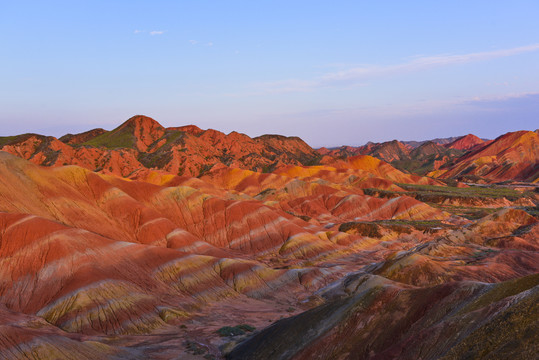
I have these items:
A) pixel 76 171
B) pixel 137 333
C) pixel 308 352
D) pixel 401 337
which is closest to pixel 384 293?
pixel 401 337

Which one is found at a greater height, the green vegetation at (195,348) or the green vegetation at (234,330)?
the green vegetation at (195,348)

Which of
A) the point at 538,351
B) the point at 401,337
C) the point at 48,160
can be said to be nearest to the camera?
the point at 538,351

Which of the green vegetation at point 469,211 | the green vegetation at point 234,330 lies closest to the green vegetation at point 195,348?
the green vegetation at point 234,330

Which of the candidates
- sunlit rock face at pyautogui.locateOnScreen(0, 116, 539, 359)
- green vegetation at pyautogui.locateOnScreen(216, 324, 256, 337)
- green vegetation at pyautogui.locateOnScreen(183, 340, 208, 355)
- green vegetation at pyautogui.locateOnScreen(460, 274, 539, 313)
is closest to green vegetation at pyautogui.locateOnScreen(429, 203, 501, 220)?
sunlit rock face at pyautogui.locateOnScreen(0, 116, 539, 359)

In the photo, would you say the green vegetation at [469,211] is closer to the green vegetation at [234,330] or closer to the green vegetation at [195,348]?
the green vegetation at [234,330]

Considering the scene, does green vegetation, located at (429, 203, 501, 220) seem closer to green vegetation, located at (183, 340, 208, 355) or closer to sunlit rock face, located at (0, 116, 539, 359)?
sunlit rock face, located at (0, 116, 539, 359)

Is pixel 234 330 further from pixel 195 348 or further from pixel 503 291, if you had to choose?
pixel 503 291

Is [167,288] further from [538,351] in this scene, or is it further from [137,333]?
[538,351]

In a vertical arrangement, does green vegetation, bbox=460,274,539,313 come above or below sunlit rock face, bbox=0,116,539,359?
above
